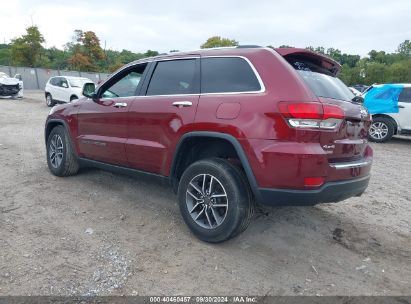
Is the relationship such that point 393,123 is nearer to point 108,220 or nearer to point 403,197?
point 403,197

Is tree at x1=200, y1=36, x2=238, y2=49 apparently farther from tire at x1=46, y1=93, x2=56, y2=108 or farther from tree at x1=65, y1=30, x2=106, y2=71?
tire at x1=46, y1=93, x2=56, y2=108

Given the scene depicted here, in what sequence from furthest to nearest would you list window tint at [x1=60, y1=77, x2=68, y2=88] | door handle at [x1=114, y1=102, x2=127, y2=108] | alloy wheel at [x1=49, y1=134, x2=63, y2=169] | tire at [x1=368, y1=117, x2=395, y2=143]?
window tint at [x1=60, y1=77, x2=68, y2=88] < tire at [x1=368, y1=117, x2=395, y2=143] < alloy wheel at [x1=49, y1=134, x2=63, y2=169] < door handle at [x1=114, y1=102, x2=127, y2=108]

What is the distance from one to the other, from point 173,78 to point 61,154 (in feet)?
8.02

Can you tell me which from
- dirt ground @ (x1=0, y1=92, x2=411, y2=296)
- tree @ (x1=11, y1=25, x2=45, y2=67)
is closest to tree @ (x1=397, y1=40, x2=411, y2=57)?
tree @ (x1=11, y1=25, x2=45, y2=67)

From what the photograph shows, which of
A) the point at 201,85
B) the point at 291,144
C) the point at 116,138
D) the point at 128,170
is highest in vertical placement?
the point at 201,85

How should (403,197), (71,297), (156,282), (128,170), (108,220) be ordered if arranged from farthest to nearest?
1. (403,197)
2. (128,170)
3. (108,220)
4. (156,282)
5. (71,297)

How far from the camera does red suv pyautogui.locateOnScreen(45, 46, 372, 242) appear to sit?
9.77 feet

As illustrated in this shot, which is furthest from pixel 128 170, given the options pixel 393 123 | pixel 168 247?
pixel 393 123

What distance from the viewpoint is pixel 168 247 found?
345cm

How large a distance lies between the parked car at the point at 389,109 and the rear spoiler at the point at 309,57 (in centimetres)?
752

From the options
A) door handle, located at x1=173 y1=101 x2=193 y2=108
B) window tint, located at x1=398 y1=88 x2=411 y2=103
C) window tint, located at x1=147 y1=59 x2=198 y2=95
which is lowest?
window tint, located at x1=398 y1=88 x2=411 y2=103

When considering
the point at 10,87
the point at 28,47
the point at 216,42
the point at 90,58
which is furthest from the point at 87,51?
the point at 10,87

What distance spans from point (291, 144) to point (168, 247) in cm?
151

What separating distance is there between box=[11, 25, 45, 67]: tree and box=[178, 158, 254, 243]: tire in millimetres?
46668
